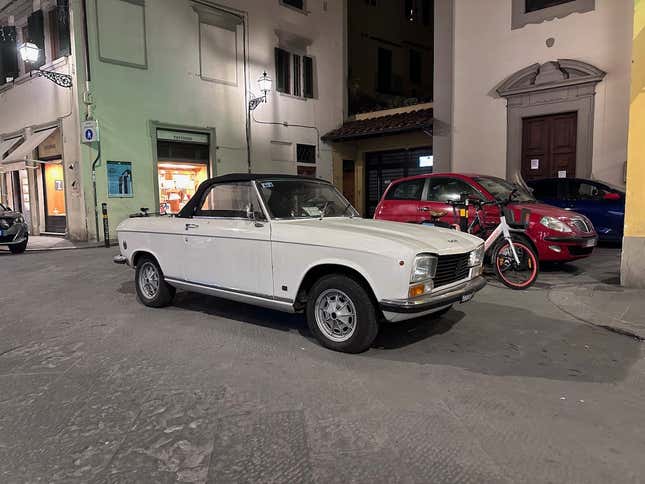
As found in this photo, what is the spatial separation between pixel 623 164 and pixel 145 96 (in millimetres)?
13752

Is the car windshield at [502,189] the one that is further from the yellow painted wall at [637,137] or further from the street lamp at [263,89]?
the street lamp at [263,89]

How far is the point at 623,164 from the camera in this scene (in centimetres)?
1150

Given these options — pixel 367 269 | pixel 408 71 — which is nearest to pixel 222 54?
pixel 408 71

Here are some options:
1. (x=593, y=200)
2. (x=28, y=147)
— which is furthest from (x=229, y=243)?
(x=28, y=147)

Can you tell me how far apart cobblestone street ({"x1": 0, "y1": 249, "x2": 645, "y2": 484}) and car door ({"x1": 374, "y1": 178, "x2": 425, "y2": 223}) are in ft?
10.3

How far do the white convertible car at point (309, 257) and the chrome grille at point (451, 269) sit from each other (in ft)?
A: 0.03

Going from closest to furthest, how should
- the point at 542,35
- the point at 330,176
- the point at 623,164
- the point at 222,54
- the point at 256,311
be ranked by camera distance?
the point at 256,311 → the point at 623,164 → the point at 542,35 → the point at 222,54 → the point at 330,176

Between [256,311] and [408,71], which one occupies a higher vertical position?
[408,71]

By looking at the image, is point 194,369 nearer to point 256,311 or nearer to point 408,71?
point 256,311

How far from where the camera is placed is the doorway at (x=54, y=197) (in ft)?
52.8

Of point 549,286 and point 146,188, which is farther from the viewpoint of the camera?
point 146,188

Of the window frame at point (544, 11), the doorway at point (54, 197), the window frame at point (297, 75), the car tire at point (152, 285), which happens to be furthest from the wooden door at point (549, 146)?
the doorway at point (54, 197)

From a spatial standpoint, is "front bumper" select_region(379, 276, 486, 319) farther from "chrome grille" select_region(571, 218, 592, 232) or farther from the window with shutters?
the window with shutters

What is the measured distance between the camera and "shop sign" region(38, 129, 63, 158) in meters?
15.6
